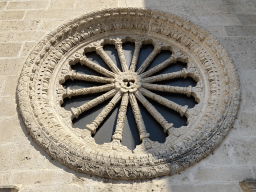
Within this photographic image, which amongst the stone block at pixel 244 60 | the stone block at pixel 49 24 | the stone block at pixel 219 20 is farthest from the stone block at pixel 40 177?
the stone block at pixel 219 20

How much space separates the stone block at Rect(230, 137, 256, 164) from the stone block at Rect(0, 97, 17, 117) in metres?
3.76

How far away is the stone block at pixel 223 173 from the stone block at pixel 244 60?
84.0 inches

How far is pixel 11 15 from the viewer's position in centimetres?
638

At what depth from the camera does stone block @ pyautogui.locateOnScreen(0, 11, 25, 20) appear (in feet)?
20.7

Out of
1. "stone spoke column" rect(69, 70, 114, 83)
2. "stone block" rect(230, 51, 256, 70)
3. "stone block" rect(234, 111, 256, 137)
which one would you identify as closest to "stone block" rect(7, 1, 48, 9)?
"stone spoke column" rect(69, 70, 114, 83)

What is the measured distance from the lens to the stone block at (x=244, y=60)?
5.26 meters

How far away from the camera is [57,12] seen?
6.37 metres

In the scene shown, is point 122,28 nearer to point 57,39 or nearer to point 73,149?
point 57,39

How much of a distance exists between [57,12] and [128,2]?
5.69 feet

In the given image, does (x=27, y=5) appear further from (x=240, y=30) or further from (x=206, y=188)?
(x=206, y=188)

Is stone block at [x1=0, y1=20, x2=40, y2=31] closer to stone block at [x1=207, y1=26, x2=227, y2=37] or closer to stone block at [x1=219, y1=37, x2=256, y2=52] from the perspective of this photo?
stone block at [x1=207, y1=26, x2=227, y2=37]

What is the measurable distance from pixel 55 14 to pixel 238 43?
4.22 meters

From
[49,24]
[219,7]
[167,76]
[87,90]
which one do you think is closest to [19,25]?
[49,24]

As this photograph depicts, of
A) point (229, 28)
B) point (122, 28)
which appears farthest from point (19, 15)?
point (229, 28)
